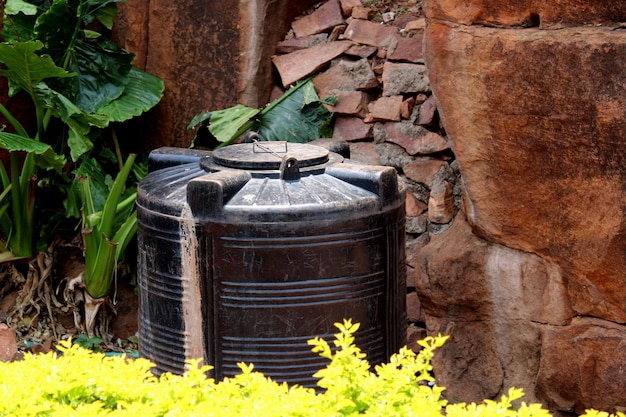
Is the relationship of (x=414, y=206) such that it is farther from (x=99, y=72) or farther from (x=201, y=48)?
(x=99, y=72)

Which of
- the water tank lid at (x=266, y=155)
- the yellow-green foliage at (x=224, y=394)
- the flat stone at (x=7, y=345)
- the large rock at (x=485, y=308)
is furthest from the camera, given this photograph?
the flat stone at (x=7, y=345)

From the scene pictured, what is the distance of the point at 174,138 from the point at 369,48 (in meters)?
1.47

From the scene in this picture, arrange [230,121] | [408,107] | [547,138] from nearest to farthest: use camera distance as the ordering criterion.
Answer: [547,138] < [408,107] < [230,121]

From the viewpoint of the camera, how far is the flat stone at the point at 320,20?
6156 millimetres

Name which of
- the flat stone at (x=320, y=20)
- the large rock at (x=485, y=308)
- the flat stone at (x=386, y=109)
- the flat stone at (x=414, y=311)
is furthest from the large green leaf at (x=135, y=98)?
the large rock at (x=485, y=308)

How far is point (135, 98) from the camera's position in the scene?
245 inches

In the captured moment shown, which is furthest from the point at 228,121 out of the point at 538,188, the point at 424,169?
the point at 538,188

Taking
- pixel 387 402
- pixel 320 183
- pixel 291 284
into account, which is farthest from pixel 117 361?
pixel 320 183

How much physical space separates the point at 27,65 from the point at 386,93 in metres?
2.04

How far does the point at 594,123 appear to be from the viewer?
4.06 meters

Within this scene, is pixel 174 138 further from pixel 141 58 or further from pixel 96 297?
pixel 96 297

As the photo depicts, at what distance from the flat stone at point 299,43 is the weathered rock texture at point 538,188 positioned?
5.80ft

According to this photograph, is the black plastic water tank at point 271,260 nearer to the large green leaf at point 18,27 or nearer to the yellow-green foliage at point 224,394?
the yellow-green foliage at point 224,394

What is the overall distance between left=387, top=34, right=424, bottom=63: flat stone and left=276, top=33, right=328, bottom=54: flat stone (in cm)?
55
